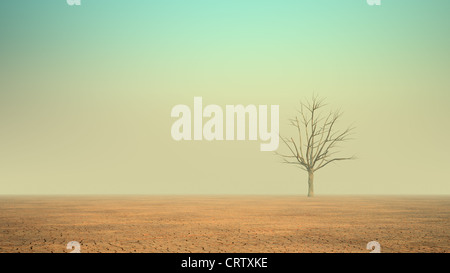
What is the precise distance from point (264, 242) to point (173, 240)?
210 centimetres

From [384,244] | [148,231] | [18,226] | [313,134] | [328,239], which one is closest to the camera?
[384,244]

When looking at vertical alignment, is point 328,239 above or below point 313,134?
below

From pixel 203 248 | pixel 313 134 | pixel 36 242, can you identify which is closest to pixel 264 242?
pixel 203 248

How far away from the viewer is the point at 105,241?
394 inches

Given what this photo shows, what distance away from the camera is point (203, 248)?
29.6ft

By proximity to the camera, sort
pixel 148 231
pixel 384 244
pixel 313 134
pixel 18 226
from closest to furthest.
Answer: pixel 384 244 < pixel 148 231 < pixel 18 226 < pixel 313 134

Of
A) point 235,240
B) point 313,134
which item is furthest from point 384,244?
point 313,134
